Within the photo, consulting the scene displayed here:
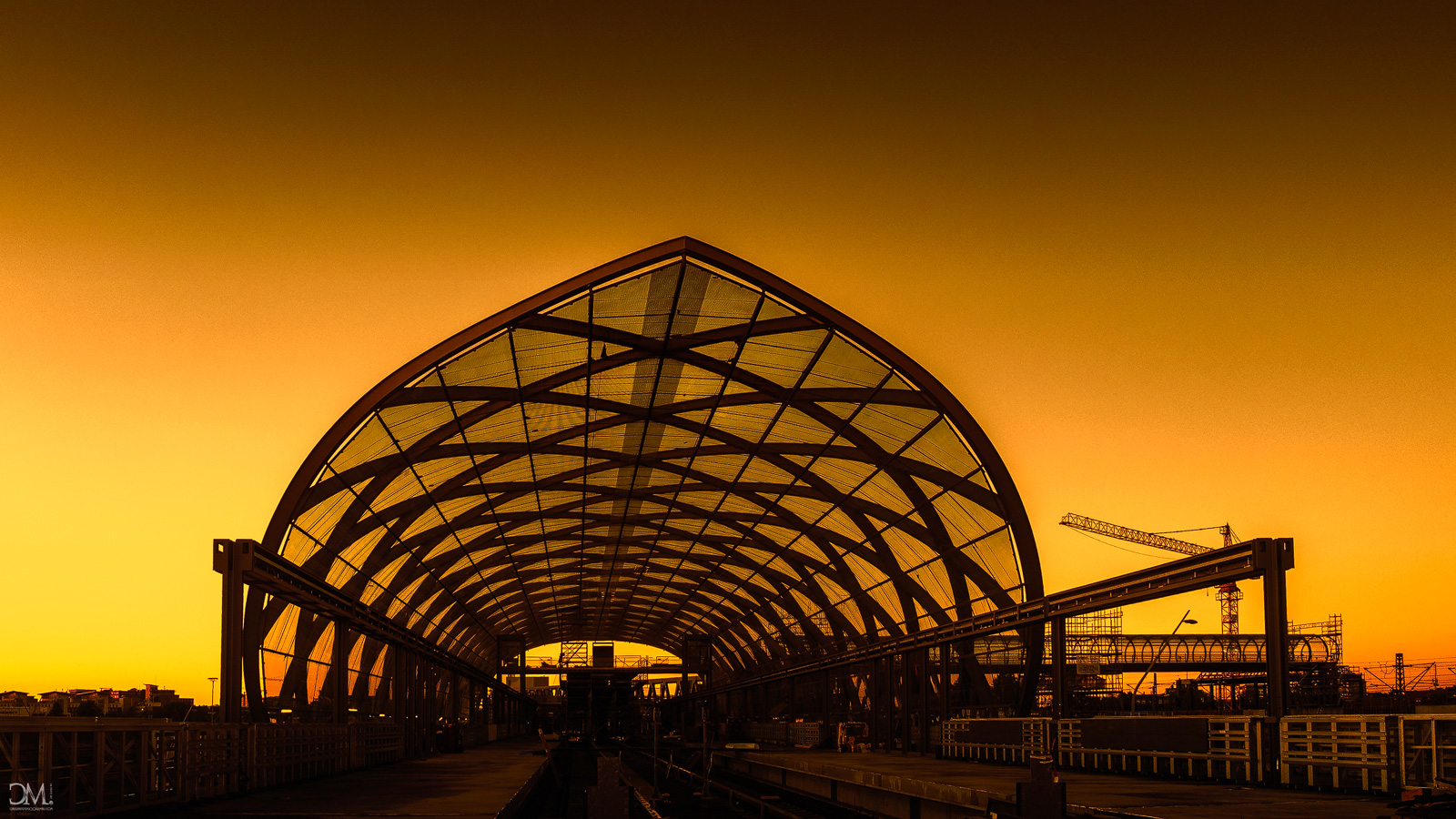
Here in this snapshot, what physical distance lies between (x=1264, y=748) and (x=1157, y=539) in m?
137

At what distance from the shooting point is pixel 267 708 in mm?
37375

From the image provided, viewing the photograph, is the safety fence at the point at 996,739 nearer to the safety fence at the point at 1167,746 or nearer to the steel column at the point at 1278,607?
the safety fence at the point at 1167,746

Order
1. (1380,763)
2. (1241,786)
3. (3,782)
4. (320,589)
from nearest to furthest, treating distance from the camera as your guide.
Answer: (3,782) < (1380,763) < (1241,786) < (320,589)

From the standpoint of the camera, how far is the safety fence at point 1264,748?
17.6 metres

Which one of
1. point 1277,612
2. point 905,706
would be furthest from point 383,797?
point 905,706

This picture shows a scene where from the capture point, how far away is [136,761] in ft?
55.7

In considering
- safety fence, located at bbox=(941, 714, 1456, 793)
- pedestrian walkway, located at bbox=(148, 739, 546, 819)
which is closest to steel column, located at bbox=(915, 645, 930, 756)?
safety fence, located at bbox=(941, 714, 1456, 793)

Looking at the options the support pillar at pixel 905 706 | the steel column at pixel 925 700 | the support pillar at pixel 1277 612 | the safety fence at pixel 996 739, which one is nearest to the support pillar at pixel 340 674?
the safety fence at pixel 996 739

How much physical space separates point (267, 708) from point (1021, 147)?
86.3 feet

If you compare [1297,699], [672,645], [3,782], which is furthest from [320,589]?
[672,645]

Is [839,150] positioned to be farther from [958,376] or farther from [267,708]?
[267,708]

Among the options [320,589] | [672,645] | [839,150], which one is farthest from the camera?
[672,645]

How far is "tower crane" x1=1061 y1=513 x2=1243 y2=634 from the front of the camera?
148000mm

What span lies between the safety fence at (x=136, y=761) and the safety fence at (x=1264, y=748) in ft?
53.1
